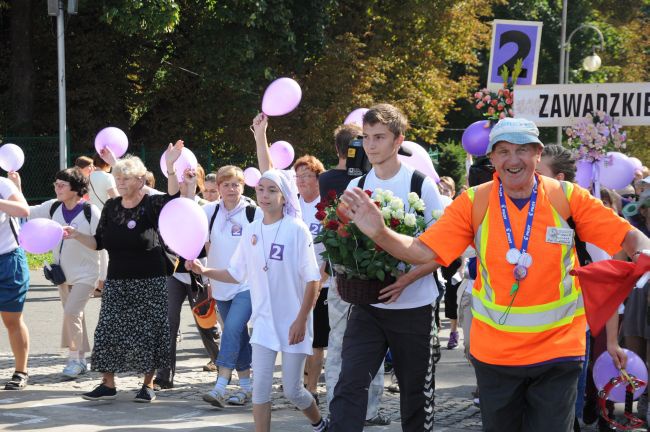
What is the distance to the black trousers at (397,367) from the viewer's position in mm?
5949

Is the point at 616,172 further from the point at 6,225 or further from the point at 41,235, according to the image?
the point at 6,225

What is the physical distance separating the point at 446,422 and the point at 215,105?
2326 cm

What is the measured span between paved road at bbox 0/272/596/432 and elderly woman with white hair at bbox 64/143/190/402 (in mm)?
312

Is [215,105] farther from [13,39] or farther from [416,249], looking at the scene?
[416,249]

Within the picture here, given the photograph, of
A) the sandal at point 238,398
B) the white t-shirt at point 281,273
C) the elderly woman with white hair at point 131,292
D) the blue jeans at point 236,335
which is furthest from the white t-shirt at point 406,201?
the sandal at point 238,398

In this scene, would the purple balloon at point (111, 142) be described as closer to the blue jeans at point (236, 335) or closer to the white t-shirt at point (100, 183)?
the white t-shirt at point (100, 183)

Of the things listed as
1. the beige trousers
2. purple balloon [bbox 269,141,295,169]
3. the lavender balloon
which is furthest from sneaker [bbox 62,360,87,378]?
purple balloon [bbox 269,141,295,169]

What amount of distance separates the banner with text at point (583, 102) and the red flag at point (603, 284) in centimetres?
352

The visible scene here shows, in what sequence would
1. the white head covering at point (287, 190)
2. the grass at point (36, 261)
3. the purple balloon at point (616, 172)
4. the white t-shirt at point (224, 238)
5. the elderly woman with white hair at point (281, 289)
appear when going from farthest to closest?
the grass at point (36, 261) → the white t-shirt at point (224, 238) → the purple balloon at point (616, 172) → the white head covering at point (287, 190) → the elderly woman with white hair at point (281, 289)

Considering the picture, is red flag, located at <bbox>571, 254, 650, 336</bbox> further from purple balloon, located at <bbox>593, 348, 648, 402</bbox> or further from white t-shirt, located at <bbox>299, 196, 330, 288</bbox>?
white t-shirt, located at <bbox>299, 196, 330, 288</bbox>

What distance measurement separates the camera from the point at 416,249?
15.9ft

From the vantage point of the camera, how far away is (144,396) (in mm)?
8555

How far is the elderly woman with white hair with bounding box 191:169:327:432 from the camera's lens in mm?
6820

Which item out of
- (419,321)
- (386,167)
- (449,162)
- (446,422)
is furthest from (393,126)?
(449,162)
